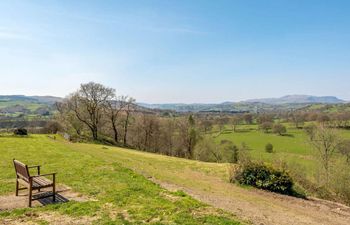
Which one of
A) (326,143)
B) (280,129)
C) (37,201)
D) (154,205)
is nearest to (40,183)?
(37,201)

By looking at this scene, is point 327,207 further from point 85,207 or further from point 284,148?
point 284,148

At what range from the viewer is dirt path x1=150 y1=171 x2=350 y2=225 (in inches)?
396

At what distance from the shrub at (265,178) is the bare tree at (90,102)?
41.7m

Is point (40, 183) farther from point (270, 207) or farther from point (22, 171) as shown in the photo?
point (270, 207)

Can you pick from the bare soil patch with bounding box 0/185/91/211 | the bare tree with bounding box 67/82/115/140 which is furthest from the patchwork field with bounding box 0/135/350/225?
the bare tree with bounding box 67/82/115/140

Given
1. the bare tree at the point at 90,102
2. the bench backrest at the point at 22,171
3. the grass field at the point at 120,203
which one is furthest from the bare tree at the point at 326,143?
the bench backrest at the point at 22,171

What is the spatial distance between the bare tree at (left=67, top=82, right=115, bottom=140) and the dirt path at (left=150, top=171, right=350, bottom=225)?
42139 mm

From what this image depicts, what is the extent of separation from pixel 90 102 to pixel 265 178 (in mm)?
43758

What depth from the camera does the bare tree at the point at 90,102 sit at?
5416cm

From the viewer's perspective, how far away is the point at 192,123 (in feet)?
206

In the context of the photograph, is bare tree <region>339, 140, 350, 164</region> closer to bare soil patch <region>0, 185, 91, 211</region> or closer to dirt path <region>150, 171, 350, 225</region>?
dirt path <region>150, 171, 350, 225</region>

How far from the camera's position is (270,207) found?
1195 cm

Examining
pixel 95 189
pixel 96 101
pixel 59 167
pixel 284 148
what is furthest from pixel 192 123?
pixel 95 189

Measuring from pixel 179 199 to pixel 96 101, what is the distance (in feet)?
152
